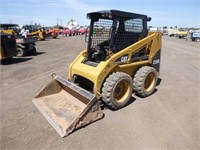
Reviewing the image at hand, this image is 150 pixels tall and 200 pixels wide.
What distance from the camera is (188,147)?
9.83 ft

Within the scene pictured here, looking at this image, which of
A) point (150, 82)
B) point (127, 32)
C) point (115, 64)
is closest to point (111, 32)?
point (127, 32)

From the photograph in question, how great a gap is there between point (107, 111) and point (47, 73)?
4.12 metres

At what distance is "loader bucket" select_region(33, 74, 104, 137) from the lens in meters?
3.40

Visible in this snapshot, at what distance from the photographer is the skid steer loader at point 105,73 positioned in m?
3.81

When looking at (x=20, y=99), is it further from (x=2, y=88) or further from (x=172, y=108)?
(x=172, y=108)

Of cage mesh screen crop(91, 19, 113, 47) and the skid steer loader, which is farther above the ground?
cage mesh screen crop(91, 19, 113, 47)

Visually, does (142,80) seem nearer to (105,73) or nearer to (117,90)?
(117,90)

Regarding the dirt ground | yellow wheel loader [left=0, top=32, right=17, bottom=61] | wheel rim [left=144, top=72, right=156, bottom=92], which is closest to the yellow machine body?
wheel rim [left=144, top=72, right=156, bottom=92]

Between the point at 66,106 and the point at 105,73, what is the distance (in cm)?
114

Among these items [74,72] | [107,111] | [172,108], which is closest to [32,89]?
[74,72]

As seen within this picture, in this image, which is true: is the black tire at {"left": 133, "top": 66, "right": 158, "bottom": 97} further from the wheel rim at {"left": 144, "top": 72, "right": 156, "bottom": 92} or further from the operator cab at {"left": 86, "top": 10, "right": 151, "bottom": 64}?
the operator cab at {"left": 86, "top": 10, "right": 151, "bottom": 64}

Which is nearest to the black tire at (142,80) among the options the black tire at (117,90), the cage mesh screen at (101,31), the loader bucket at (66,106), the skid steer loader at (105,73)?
the skid steer loader at (105,73)

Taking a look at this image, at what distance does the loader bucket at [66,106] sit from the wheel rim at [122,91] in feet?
2.24

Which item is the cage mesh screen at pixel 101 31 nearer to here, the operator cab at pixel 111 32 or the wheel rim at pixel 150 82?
the operator cab at pixel 111 32
